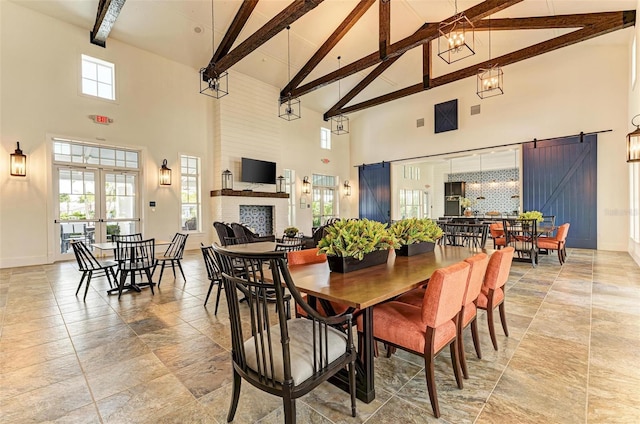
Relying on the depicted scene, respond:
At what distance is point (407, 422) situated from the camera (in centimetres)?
163

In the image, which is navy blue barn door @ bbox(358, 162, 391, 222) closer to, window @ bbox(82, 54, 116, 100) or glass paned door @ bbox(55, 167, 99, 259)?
window @ bbox(82, 54, 116, 100)

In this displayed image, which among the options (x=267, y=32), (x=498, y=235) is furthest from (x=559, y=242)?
(x=267, y=32)

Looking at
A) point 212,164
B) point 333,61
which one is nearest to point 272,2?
point 333,61

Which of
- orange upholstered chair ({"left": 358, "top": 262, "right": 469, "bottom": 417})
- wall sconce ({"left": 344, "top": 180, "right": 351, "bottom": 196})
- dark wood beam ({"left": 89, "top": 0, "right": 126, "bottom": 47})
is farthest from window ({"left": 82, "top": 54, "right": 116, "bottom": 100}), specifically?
wall sconce ({"left": 344, "top": 180, "right": 351, "bottom": 196})

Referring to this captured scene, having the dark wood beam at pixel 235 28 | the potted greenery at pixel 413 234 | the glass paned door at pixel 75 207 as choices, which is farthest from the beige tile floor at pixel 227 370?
the dark wood beam at pixel 235 28

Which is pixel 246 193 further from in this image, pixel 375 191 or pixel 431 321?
pixel 431 321

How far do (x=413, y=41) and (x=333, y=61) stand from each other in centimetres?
→ 297

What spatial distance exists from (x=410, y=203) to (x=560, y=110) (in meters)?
6.15

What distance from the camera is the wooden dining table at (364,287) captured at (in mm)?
1541

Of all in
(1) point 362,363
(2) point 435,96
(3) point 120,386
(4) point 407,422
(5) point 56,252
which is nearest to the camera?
(4) point 407,422

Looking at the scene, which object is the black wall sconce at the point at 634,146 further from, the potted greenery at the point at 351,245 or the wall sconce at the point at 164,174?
the wall sconce at the point at 164,174

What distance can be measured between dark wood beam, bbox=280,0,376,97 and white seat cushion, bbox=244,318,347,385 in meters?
7.09

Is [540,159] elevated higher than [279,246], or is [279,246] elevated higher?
[540,159]

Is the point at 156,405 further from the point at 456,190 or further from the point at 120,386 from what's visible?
the point at 456,190
